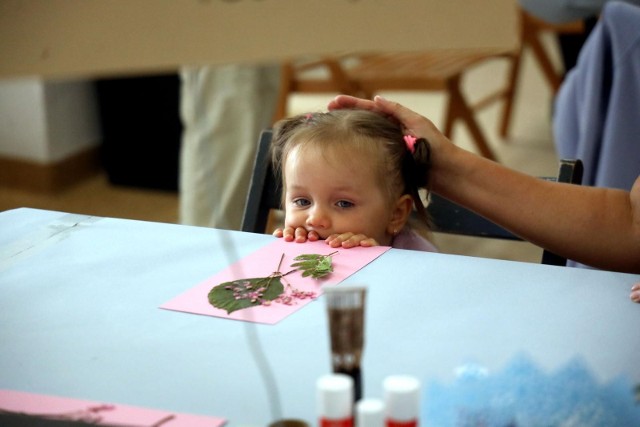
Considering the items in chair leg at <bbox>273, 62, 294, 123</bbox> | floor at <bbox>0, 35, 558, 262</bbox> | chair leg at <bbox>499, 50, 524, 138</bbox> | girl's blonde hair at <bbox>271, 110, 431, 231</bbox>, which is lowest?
floor at <bbox>0, 35, 558, 262</bbox>

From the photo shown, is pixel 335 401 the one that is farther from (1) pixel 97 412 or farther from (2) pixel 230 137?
(2) pixel 230 137

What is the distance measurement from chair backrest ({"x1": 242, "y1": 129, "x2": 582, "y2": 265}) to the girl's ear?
0.03m

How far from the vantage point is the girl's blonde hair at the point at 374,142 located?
1.25 metres

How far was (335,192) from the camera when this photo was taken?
1.22 metres

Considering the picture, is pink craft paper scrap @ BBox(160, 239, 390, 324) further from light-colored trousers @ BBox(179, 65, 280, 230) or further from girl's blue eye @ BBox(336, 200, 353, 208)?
light-colored trousers @ BBox(179, 65, 280, 230)

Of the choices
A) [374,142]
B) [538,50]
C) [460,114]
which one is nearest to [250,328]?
[374,142]

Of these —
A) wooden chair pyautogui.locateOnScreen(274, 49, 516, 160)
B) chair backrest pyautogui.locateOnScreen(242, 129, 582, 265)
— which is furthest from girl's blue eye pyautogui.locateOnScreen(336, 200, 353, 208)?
wooden chair pyautogui.locateOnScreen(274, 49, 516, 160)

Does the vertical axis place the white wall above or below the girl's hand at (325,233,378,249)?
below

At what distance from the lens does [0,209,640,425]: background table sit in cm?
68

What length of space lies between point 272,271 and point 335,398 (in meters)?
0.45

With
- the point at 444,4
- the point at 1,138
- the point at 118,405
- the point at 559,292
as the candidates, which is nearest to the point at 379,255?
the point at 559,292

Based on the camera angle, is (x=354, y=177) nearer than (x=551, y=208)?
No

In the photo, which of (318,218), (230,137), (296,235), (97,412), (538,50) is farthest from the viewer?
(538,50)

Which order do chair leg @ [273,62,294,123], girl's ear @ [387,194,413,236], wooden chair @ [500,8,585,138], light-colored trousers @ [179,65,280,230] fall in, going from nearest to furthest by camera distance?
1. girl's ear @ [387,194,413,236]
2. light-colored trousers @ [179,65,280,230]
3. chair leg @ [273,62,294,123]
4. wooden chair @ [500,8,585,138]
